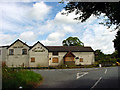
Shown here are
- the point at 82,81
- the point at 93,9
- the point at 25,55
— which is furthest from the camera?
the point at 25,55

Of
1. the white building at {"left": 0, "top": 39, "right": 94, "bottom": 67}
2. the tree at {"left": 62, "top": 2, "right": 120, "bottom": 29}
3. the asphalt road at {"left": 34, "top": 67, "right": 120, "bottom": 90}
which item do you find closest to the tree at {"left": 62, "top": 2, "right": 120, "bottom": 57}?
the tree at {"left": 62, "top": 2, "right": 120, "bottom": 29}

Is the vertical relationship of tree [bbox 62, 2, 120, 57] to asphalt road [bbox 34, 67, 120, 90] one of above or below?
above

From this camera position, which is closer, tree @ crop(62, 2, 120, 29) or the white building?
tree @ crop(62, 2, 120, 29)

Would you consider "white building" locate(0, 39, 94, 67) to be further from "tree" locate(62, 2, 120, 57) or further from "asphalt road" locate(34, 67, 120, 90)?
"tree" locate(62, 2, 120, 57)

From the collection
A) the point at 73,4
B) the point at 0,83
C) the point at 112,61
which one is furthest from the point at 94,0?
the point at 112,61

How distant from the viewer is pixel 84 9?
8.88 metres

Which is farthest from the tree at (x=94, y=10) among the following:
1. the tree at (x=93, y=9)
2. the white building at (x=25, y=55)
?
the white building at (x=25, y=55)

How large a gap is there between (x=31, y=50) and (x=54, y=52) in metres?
7.02

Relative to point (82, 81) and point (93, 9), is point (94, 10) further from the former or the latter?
point (82, 81)

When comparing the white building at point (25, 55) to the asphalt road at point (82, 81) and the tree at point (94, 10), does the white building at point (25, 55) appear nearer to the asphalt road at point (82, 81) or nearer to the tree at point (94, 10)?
the asphalt road at point (82, 81)

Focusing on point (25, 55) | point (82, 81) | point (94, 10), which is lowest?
point (82, 81)

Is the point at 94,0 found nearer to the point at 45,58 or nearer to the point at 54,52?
the point at 45,58

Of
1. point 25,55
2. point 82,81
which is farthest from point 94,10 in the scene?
point 25,55

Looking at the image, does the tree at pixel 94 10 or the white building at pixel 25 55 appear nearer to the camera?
the tree at pixel 94 10
